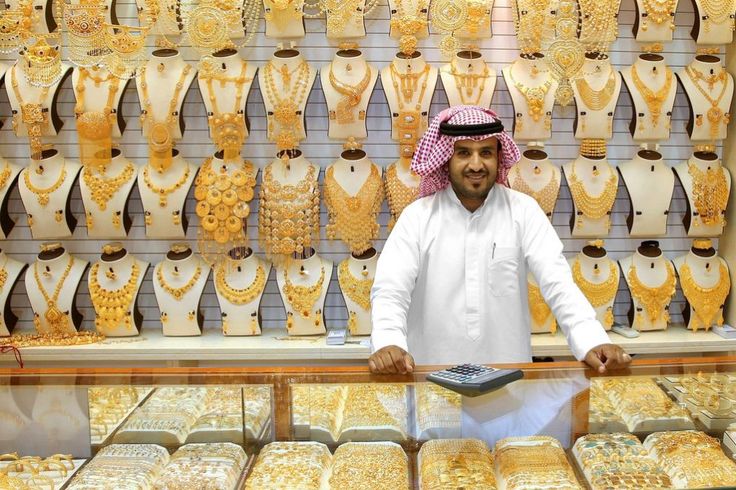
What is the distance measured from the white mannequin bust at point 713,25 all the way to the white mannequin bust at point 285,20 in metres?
2.10

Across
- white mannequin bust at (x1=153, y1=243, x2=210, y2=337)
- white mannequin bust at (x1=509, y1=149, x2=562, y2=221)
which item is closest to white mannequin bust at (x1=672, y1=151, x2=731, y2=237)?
white mannequin bust at (x1=509, y1=149, x2=562, y2=221)

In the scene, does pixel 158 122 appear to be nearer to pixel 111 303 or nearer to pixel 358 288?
pixel 111 303

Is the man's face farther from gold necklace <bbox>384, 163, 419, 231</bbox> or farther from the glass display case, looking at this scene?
gold necklace <bbox>384, 163, 419, 231</bbox>

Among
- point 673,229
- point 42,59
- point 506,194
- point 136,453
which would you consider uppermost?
point 42,59

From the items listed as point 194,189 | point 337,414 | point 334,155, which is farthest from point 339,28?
point 337,414

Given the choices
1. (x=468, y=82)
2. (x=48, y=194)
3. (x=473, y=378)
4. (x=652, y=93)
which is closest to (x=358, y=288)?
(x=468, y=82)

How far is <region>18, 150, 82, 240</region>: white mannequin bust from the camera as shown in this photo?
4.05 meters

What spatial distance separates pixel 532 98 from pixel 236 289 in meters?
1.85

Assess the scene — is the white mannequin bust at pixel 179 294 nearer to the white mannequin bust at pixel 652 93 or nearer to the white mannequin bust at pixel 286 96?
the white mannequin bust at pixel 286 96

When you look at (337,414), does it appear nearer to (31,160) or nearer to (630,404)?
(630,404)

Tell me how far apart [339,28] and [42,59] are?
1549 millimetres

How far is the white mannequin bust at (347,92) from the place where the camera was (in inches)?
157

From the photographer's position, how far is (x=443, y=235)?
2.92 meters

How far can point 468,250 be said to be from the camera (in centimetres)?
288
